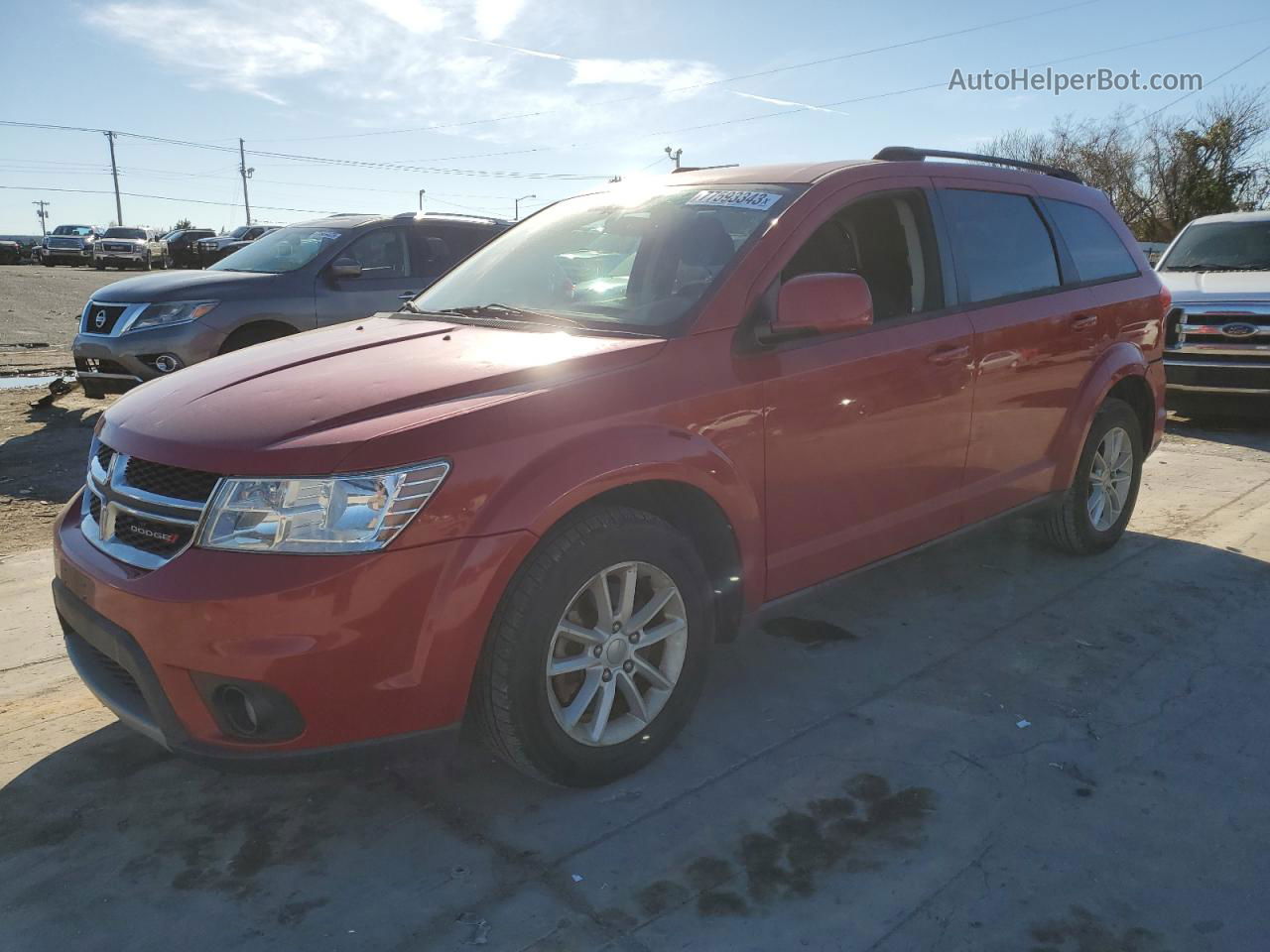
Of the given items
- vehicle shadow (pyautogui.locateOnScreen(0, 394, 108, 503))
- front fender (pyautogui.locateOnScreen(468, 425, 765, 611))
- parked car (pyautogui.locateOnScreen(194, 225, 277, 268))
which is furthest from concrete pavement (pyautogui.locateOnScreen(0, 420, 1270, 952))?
parked car (pyautogui.locateOnScreen(194, 225, 277, 268))

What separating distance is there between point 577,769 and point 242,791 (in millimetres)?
997

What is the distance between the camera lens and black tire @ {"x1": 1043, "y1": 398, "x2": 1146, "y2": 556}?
4867 mm

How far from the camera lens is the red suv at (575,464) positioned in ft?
8.04

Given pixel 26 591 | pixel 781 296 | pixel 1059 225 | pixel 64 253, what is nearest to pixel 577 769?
pixel 781 296

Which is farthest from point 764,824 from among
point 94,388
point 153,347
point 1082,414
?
point 94,388

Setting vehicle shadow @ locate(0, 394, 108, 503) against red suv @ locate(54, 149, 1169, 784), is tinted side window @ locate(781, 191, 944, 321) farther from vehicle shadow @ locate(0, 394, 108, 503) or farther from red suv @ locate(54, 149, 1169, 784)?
vehicle shadow @ locate(0, 394, 108, 503)

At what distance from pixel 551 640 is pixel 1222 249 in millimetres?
9960

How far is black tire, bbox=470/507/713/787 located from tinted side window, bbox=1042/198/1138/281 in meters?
2.88

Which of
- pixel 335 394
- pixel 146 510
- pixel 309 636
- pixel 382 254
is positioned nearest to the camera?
pixel 309 636

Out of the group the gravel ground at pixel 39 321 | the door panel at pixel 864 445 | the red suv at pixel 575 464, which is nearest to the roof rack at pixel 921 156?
the red suv at pixel 575 464

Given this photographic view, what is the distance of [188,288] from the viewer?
796 centimetres

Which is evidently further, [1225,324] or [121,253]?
[121,253]

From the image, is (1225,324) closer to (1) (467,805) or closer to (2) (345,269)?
(2) (345,269)

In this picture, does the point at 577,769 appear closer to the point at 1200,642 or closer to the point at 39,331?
the point at 1200,642
